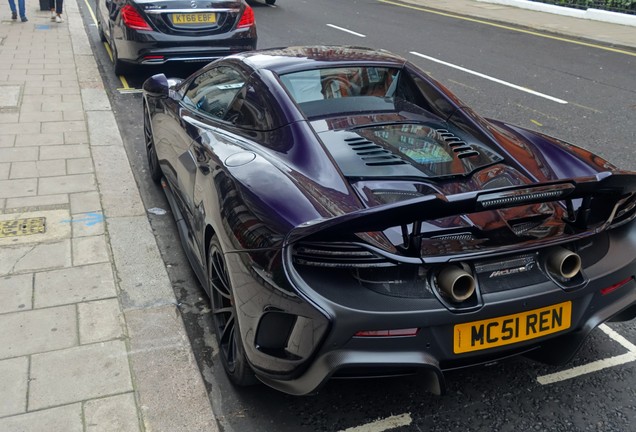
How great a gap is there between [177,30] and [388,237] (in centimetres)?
674

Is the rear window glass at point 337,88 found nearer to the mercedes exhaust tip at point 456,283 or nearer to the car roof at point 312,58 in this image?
the car roof at point 312,58

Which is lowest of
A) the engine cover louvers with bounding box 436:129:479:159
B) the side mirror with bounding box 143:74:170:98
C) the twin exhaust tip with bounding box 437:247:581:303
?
the side mirror with bounding box 143:74:170:98

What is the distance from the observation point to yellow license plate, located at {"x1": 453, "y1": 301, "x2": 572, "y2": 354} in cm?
253

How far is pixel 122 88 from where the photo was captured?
8.99 m

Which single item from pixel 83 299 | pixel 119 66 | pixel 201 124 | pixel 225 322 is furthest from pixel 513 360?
pixel 119 66

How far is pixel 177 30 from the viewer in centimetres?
849

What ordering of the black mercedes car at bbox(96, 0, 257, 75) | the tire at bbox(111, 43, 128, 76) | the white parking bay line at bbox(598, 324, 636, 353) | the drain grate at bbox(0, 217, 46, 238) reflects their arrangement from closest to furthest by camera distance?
the white parking bay line at bbox(598, 324, 636, 353)
the drain grate at bbox(0, 217, 46, 238)
the black mercedes car at bbox(96, 0, 257, 75)
the tire at bbox(111, 43, 128, 76)

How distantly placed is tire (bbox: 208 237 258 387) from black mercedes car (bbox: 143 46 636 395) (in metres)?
0.01

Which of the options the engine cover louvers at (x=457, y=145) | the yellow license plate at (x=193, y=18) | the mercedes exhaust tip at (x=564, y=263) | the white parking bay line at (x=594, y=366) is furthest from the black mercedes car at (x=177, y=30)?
the mercedes exhaust tip at (x=564, y=263)

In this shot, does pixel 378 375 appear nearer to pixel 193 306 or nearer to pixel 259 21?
pixel 193 306

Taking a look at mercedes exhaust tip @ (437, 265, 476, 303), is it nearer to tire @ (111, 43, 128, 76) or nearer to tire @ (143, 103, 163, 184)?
tire @ (143, 103, 163, 184)

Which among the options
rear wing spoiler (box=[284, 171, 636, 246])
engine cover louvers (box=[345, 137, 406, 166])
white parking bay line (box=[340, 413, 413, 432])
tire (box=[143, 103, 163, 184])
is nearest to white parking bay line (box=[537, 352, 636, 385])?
white parking bay line (box=[340, 413, 413, 432])

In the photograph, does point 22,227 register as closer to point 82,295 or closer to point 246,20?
point 82,295

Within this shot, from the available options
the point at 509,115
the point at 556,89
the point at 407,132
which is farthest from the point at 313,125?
the point at 556,89
